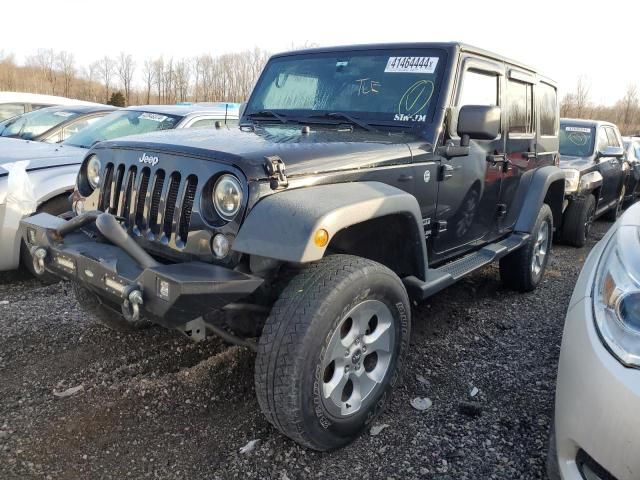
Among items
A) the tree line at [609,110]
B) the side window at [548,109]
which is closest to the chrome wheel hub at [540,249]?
the side window at [548,109]

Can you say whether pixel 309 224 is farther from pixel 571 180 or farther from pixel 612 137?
pixel 612 137

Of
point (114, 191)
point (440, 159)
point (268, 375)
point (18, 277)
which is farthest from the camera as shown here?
point (18, 277)

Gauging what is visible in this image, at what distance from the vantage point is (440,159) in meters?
3.29

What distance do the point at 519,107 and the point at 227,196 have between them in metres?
3.20

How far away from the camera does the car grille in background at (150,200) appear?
248 centimetres

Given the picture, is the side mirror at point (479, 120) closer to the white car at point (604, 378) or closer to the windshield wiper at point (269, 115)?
the windshield wiper at point (269, 115)

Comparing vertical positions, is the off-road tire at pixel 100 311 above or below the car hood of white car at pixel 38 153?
below

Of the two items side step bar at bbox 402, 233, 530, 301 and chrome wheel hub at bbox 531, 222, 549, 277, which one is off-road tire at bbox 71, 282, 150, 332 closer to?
side step bar at bbox 402, 233, 530, 301

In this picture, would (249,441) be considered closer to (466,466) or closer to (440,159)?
(466,466)

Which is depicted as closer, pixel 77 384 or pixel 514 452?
pixel 514 452

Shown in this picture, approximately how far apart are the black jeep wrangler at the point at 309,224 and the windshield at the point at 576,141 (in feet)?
16.4

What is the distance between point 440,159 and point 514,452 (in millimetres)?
1724

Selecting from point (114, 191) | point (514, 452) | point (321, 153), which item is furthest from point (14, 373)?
point (514, 452)

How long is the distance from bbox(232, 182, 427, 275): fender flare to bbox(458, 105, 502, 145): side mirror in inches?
39.7
